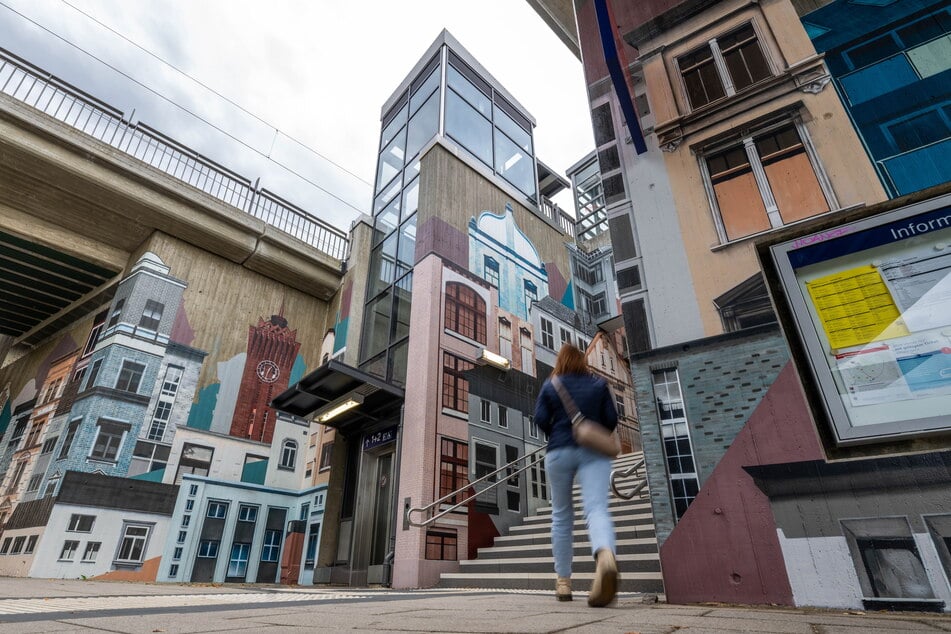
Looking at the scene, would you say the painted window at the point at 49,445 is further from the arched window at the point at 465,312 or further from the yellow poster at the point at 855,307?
the yellow poster at the point at 855,307

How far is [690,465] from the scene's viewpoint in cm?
456

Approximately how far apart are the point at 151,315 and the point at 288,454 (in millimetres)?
5237

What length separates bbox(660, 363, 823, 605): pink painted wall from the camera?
387cm

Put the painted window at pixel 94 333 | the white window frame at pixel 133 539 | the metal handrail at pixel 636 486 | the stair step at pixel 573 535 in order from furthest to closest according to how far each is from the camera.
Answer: the painted window at pixel 94 333
the white window frame at pixel 133 539
the stair step at pixel 573 535
the metal handrail at pixel 636 486

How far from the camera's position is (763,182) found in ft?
17.7

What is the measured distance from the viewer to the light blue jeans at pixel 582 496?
114 inches

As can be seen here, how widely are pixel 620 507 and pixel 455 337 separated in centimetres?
549

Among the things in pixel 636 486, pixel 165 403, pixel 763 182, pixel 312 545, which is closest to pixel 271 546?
pixel 312 545

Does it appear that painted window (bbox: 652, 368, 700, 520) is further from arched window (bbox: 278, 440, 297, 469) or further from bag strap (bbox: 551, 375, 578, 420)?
arched window (bbox: 278, 440, 297, 469)

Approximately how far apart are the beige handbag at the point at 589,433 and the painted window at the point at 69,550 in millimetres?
12366

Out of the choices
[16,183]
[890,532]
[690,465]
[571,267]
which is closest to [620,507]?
[690,465]

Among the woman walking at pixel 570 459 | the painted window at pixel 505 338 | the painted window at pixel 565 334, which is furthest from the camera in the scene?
the painted window at pixel 565 334

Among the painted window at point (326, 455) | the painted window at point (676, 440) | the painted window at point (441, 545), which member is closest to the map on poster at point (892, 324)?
the painted window at point (676, 440)

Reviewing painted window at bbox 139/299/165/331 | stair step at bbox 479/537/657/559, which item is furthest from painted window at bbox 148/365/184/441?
stair step at bbox 479/537/657/559
